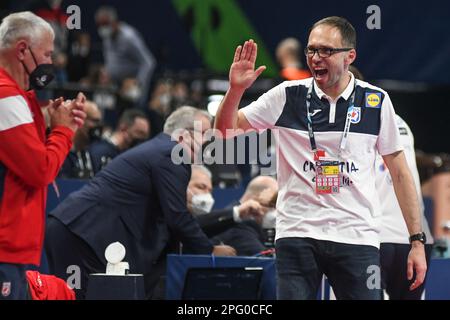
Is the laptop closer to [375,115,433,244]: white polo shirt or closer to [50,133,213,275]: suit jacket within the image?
[50,133,213,275]: suit jacket

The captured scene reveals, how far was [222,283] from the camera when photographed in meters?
6.69

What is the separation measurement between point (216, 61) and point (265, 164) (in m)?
5.10

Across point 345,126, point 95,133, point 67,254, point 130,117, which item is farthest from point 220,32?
point 345,126

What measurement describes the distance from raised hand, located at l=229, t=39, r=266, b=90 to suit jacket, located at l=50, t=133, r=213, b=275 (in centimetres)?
221

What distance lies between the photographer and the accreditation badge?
5.00m

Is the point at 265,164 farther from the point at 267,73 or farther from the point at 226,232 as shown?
the point at 267,73

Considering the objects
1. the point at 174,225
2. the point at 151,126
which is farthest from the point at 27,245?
the point at 151,126

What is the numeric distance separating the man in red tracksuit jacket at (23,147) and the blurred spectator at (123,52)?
8463 mm

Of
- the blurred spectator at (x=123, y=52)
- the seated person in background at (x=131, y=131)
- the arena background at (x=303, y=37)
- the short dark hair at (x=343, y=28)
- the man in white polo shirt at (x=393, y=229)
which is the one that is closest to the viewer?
the short dark hair at (x=343, y=28)

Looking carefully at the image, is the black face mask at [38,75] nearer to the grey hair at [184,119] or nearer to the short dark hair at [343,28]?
the short dark hair at [343,28]

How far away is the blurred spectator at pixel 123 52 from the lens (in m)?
13.6

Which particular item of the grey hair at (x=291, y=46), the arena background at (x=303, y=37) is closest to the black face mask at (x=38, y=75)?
the arena background at (x=303, y=37)

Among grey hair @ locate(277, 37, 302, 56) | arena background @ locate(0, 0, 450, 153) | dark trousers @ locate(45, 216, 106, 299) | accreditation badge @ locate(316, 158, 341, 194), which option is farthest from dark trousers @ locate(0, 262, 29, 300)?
grey hair @ locate(277, 37, 302, 56)

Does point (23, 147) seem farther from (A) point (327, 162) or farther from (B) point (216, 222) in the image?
(B) point (216, 222)
